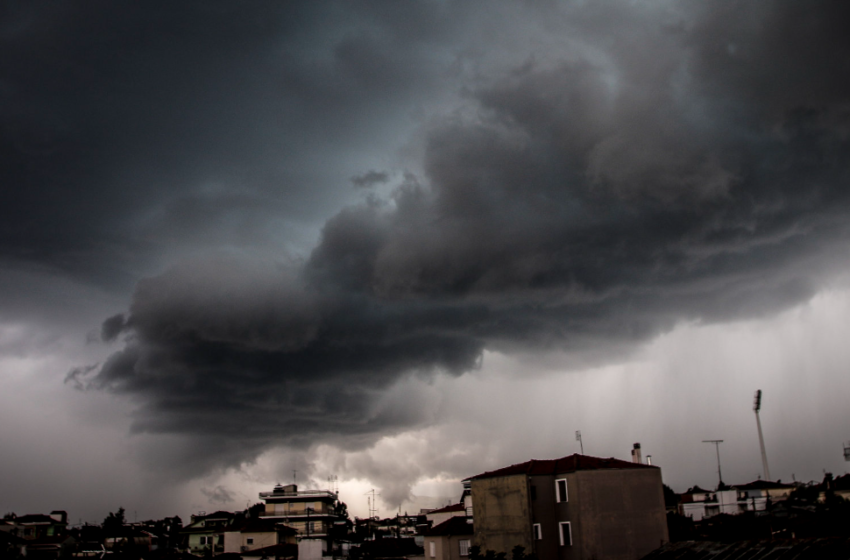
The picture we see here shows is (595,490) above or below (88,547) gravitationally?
above

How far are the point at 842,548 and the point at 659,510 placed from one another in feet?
92.5

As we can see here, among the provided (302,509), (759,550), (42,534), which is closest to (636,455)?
(759,550)

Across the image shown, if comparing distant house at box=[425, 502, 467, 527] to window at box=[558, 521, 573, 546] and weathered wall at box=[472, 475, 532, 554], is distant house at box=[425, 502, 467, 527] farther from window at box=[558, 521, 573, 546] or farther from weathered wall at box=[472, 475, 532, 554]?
window at box=[558, 521, 573, 546]

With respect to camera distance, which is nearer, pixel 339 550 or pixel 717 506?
pixel 339 550

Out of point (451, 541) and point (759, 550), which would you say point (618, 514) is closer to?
point (759, 550)

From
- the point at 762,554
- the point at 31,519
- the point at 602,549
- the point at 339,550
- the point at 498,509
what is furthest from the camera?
the point at 31,519

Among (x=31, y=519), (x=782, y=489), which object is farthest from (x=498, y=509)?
(x=31, y=519)

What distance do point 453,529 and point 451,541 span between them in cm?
153

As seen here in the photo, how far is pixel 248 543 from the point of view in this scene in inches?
4702

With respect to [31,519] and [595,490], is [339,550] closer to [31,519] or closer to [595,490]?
[595,490]

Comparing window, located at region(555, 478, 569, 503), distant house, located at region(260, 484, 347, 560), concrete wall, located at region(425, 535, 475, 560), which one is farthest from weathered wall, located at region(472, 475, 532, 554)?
distant house, located at region(260, 484, 347, 560)

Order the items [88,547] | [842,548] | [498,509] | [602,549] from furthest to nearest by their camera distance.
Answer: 1. [88,547]
2. [498,509]
3. [602,549]
4. [842,548]

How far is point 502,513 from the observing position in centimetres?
7306

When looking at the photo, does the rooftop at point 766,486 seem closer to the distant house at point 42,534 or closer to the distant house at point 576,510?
the distant house at point 576,510
